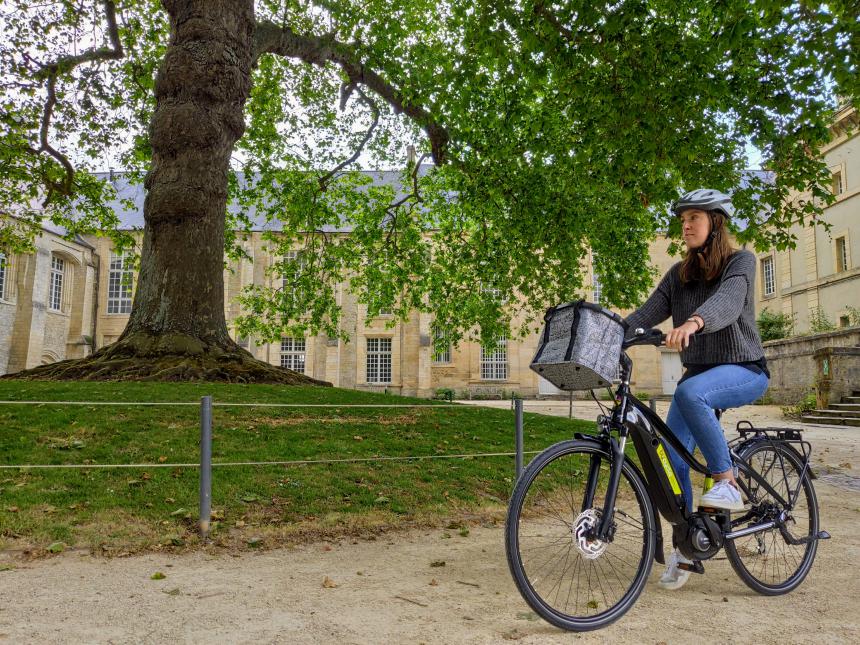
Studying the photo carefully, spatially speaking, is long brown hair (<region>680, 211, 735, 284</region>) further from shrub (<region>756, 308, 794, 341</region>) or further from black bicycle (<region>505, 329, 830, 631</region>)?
shrub (<region>756, 308, 794, 341</region>)

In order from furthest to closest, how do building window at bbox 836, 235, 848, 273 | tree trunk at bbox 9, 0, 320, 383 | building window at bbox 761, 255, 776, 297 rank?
building window at bbox 761, 255, 776, 297, building window at bbox 836, 235, 848, 273, tree trunk at bbox 9, 0, 320, 383

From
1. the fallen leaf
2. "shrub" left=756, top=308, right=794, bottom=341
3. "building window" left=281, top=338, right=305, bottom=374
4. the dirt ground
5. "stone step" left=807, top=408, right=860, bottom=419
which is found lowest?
the dirt ground

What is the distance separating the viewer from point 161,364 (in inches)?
373

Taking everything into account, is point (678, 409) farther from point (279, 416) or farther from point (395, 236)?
point (395, 236)

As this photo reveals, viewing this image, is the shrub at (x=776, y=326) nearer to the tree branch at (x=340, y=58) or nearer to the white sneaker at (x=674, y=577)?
the tree branch at (x=340, y=58)

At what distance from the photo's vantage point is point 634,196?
10633 mm

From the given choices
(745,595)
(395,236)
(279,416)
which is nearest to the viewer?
(745,595)

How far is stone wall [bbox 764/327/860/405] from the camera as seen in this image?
1902cm

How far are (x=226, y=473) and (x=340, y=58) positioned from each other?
10216mm

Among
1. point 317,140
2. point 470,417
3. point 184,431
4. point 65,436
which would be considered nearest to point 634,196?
point 470,417

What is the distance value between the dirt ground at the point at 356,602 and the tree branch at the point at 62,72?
531 inches

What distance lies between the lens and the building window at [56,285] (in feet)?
130

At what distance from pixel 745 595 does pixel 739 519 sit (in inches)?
17.7

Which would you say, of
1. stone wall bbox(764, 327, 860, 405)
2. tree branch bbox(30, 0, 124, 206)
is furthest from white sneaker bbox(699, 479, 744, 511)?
stone wall bbox(764, 327, 860, 405)
